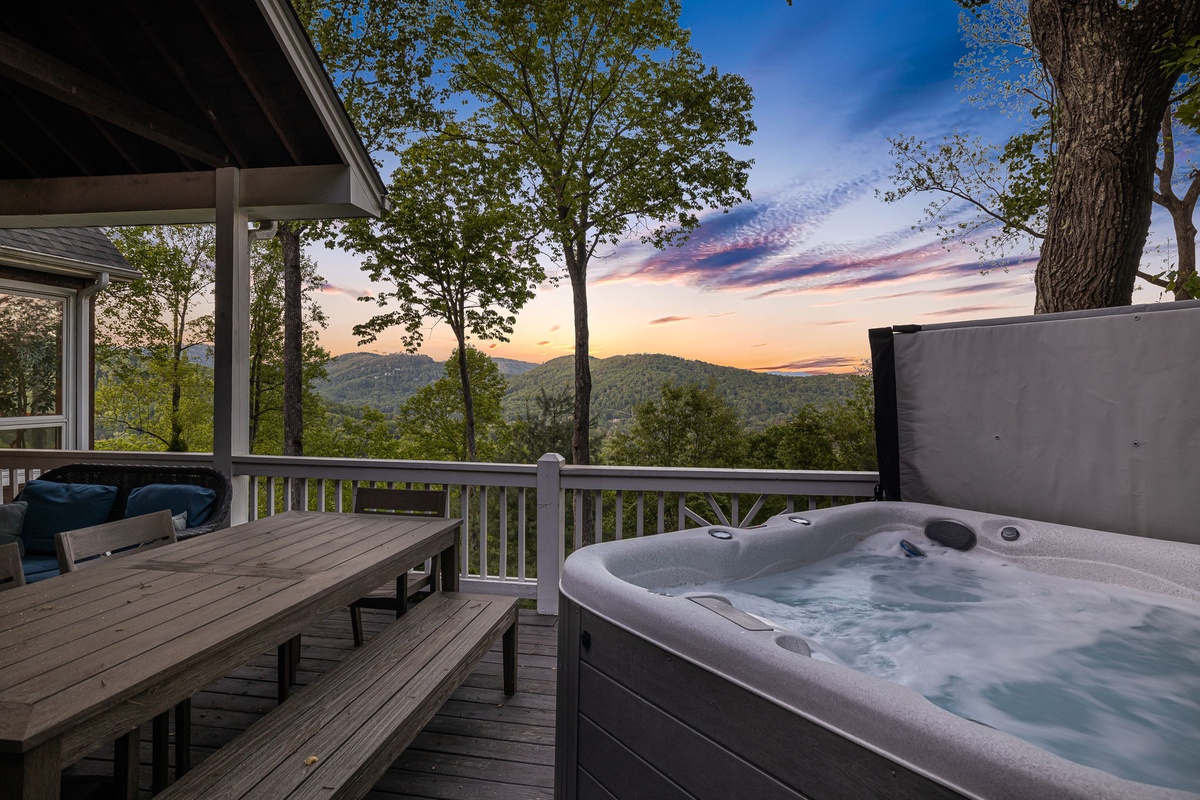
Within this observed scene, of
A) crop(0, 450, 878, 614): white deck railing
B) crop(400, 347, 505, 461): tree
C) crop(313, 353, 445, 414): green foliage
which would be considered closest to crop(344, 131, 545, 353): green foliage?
crop(313, 353, 445, 414): green foliage

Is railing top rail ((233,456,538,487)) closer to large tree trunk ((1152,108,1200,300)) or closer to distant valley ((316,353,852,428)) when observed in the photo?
large tree trunk ((1152,108,1200,300))

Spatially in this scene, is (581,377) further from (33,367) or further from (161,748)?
(161,748)

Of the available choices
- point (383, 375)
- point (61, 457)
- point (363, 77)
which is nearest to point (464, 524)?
point (61, 457)

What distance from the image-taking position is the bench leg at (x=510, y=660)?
2.63 meters

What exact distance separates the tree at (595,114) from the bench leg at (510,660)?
30.9 feet

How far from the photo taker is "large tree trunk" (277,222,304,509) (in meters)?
11.7

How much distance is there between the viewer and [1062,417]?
8.27 feet

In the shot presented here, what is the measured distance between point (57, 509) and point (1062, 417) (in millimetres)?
4893

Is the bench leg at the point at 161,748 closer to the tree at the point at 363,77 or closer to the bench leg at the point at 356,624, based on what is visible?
the bench leg at the point at 356,624

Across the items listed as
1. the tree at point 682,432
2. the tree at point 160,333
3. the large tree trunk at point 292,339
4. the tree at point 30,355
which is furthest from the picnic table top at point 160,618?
the tree at point 160,333

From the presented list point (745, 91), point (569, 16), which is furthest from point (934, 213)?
point (569, 16)

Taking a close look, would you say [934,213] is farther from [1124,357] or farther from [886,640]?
[886,640]

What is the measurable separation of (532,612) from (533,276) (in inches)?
438

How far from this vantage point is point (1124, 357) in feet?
7.68
